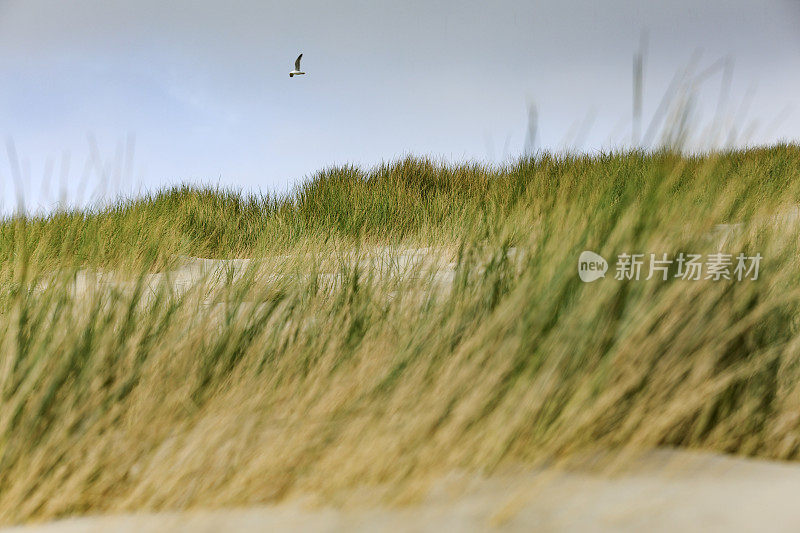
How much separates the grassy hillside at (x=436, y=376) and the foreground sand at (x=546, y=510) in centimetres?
5

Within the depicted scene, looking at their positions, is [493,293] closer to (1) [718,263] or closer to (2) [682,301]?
(2) [682,301]

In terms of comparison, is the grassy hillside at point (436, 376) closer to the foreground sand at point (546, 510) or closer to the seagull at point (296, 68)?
the foreground sand at point (546, 510)

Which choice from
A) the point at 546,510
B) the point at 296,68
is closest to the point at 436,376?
the point at 546,510

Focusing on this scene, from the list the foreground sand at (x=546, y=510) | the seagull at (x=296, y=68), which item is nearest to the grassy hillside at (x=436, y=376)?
the foreground sand at (x=546, y=510)

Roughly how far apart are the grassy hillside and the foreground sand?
49mm

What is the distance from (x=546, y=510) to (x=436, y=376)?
37 centimetres

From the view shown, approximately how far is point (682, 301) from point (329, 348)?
0.89 m

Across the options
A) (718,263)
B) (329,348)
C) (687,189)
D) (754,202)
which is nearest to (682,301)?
(718,263)

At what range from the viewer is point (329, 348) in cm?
165

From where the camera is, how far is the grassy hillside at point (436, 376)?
1320mm

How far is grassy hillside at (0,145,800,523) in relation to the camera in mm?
1320

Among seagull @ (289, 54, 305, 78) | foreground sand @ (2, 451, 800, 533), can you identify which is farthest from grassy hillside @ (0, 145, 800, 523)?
seagull @ (289, 54, 305, 78)

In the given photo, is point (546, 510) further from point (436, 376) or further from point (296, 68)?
point (296, 68)

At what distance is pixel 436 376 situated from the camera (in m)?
1.43
